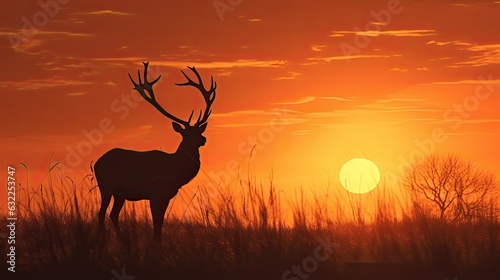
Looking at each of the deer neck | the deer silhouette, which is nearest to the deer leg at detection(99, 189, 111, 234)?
the deer silhouette

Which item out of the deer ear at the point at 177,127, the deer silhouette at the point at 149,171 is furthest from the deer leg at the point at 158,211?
the deer ear at the point at 177,127

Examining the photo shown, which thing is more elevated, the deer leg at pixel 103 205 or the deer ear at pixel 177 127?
the deer ear at pixel 177 127

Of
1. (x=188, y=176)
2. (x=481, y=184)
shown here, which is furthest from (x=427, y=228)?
(x=481, y=184)

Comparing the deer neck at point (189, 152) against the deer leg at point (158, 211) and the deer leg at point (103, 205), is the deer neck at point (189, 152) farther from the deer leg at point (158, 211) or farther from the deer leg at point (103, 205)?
the deer leg at point (103, 205)

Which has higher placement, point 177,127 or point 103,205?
point 177,127

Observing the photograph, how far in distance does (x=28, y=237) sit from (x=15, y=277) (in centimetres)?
145

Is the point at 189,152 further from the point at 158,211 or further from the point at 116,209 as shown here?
the point at 116,209

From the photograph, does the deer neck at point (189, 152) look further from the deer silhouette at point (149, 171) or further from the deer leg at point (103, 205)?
the deer leg at point (103, 205)

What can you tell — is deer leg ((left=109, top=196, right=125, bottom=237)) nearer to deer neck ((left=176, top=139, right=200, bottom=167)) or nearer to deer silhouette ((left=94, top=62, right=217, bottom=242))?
deer silhouette ((left=94, top=62, right=217, bottom=242))

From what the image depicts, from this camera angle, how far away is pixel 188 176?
15156mm

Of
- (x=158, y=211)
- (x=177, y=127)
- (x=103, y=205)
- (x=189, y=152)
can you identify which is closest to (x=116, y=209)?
(x=103, y=205)

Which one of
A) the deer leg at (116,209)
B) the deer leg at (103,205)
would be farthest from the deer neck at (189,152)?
the deer leg at (103,205)

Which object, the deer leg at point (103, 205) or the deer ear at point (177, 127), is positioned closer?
the deer leg at point (103, 205)

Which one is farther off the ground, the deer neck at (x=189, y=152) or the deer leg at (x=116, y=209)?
the deer neck at (x=189, y=152)
